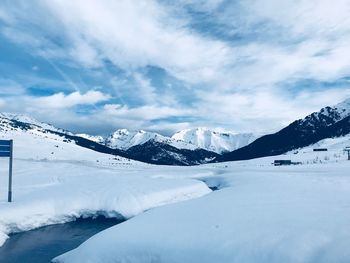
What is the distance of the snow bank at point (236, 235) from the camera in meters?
11.1

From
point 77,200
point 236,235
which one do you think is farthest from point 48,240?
point 236,235

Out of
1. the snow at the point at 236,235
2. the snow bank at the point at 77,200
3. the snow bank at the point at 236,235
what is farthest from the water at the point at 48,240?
the snow bank at the point at 236,235

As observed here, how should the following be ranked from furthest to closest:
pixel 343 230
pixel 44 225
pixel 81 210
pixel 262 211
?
1. pixel 81 210
2. pixel 44 225
3. pixel 262 211
4. pixel 343 230

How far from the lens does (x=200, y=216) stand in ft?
54.4

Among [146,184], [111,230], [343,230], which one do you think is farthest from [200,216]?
[146,184]

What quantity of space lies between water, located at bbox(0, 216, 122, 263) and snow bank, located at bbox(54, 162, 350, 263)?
355cm

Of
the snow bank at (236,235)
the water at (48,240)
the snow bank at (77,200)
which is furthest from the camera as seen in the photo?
the snow bank at (77,200)

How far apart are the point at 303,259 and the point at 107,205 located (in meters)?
20.1

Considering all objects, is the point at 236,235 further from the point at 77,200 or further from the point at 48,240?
the point at 77,200

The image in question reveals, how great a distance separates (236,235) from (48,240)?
13.4 m

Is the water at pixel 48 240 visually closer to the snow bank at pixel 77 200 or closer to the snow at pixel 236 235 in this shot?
the snow bank at pixel 77 200

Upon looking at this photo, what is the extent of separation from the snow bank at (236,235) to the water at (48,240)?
11.6 feet

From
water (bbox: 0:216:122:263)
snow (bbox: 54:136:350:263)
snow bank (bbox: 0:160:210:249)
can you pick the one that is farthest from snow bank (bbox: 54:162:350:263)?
snow bank (bbox: 0:160:210:249)

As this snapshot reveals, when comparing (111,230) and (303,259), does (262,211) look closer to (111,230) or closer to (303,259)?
(303,259)
